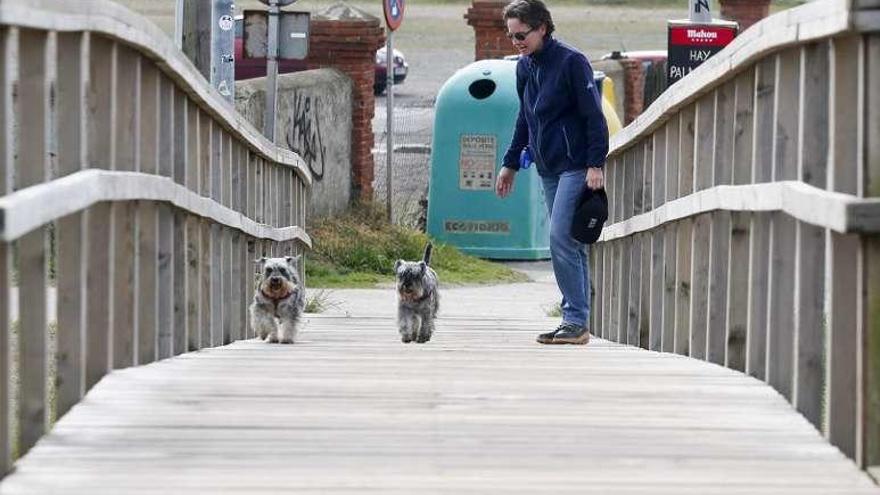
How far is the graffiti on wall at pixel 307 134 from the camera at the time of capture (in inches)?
778

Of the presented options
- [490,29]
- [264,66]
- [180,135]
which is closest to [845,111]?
[180,135]

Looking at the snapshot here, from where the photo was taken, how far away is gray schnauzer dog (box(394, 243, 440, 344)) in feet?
37.5

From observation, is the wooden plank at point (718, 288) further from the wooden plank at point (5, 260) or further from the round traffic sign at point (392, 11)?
the round traffic sign at point (392, 11)

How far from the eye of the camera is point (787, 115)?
22.8 feet

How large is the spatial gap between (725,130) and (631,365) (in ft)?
4.12

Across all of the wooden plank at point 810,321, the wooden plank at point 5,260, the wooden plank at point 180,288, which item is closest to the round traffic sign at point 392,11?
the wooden plank at point 180,288

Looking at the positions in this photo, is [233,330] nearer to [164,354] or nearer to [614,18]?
[164,354]

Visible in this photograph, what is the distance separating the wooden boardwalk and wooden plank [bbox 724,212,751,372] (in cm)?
28

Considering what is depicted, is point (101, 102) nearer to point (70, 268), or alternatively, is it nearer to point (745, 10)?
point (70, 268)

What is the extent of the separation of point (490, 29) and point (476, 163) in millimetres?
4007

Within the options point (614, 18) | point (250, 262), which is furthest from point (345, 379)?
point (614, 18)

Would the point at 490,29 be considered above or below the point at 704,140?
above

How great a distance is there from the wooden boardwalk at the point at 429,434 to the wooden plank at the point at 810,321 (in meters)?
0.12

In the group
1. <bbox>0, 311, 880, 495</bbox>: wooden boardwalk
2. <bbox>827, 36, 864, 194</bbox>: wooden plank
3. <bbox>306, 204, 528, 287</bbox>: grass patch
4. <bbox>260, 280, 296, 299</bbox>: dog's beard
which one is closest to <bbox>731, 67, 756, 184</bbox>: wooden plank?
<bbox>0, 311, 880, 495</bbox>: wooden boardwalk
